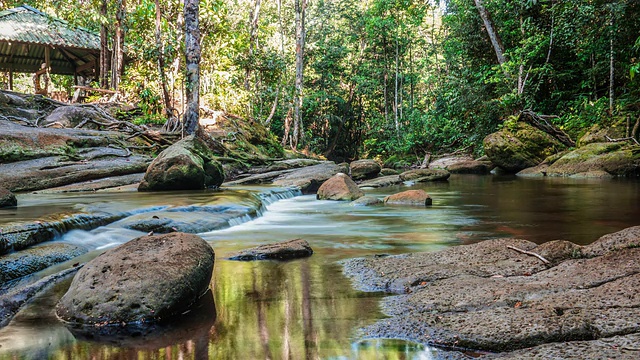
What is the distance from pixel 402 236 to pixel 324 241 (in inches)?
40.6

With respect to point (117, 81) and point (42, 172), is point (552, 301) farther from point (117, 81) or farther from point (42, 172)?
point (117, 81)

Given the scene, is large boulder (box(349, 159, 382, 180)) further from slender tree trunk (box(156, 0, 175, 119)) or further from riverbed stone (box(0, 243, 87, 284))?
riverbed stone (box(0, 243, 87, 284))

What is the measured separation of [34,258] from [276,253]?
7.58 feet

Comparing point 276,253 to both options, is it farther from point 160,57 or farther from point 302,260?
point 160,57

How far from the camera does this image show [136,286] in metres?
3.51

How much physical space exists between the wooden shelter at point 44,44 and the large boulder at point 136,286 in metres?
15.9

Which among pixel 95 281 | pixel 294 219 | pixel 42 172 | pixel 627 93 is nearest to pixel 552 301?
pixel 95 281

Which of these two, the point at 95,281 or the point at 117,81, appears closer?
the point at 95,281

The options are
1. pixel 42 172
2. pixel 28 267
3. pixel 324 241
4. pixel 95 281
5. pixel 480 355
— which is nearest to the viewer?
pixel 480 355

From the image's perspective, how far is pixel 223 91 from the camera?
1930 cm

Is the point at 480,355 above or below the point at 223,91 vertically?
below

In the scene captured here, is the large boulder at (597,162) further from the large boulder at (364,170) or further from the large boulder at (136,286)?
the large boulder at (136,286)

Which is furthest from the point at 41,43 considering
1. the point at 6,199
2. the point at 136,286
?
the point at 136,286

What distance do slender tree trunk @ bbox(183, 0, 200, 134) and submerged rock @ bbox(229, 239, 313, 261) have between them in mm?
8304
